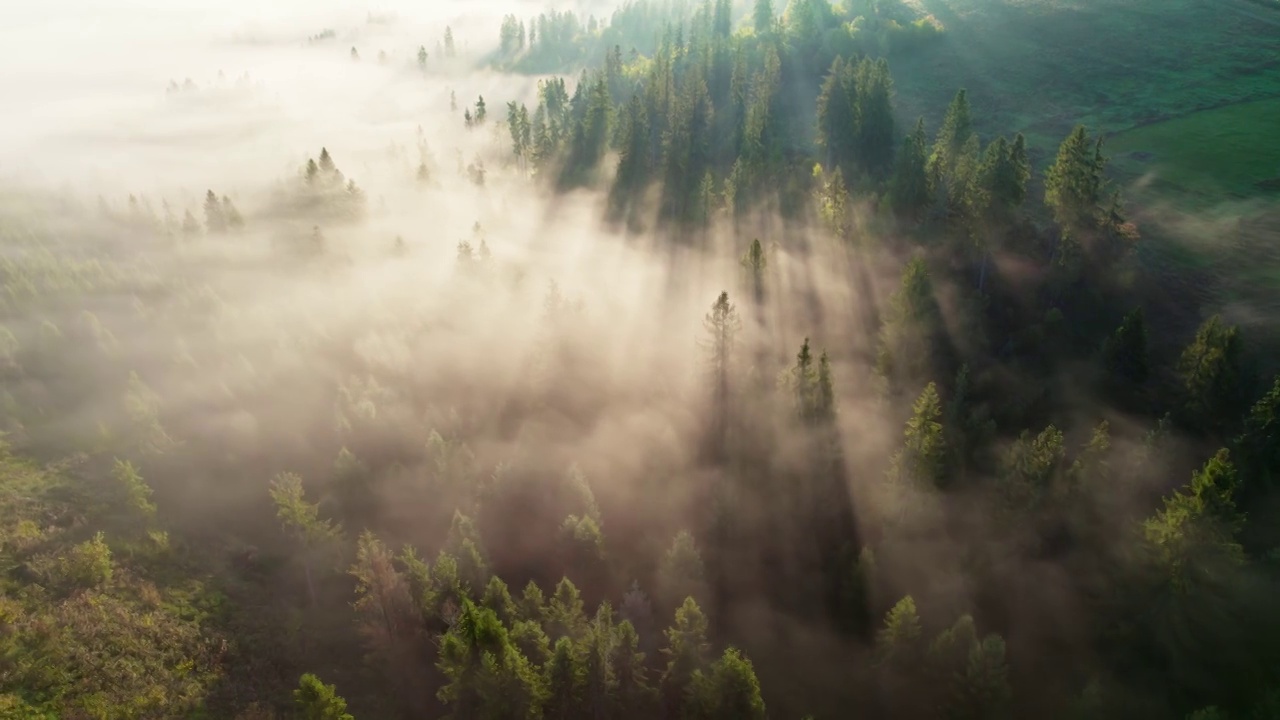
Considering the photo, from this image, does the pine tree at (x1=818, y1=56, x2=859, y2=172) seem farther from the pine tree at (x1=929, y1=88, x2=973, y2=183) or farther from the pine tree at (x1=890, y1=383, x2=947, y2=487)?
the pine tree at (x1=890, y1=383, x2=947, y2=487)

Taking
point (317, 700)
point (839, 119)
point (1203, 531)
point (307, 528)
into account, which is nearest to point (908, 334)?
point (1203, 531)

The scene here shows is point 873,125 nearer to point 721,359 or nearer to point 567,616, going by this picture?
point 721,359

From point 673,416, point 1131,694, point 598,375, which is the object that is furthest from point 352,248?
point 1131,694

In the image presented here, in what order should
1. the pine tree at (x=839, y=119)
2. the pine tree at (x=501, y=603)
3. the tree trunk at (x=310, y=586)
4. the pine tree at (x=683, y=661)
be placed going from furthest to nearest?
the pine tree at (x=839, y=119)
the tree trunk at (x=310, y=586)
the pine tree at (x=501, y=603)
the pine tree at (x=683, y=661)

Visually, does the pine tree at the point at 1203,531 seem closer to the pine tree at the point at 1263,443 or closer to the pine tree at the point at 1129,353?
the pine tree at the point at 1263,443

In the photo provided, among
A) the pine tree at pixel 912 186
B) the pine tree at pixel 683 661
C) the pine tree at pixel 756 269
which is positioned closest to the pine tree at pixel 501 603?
the pine tree at pixel 683 661

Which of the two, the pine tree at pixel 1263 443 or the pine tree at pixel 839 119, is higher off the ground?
A: the pine tree at pixel 839 119

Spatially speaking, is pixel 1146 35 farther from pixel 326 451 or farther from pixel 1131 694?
pixel 326 451
